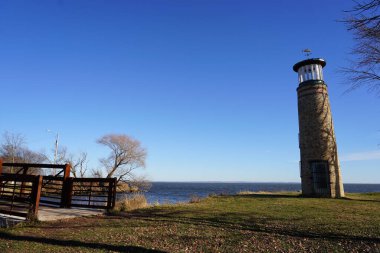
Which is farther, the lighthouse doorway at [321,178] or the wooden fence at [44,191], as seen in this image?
the lighthouse doorway at [321,178]

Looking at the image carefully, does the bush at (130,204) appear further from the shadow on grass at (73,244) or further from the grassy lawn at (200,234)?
the shadow on grass at (73,244)

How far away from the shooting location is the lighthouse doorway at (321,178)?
23344mm

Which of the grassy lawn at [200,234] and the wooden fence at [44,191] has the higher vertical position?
the wooden fence at [44,191]

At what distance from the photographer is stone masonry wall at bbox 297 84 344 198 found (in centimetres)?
2352

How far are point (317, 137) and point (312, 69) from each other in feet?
19.0

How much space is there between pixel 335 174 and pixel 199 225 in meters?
16.9

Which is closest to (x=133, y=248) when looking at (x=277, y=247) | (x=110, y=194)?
(x=277, y=247)

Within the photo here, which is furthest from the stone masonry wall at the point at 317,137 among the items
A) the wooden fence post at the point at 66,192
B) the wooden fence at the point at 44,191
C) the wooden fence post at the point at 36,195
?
the wooden fence post at the point at 36,195

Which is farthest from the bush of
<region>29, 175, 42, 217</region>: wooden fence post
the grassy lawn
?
<region>29, 175, 42, 217</region>: wooden fence post

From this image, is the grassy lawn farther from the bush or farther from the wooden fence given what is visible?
the bush

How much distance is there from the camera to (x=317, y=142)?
2366 centimetres

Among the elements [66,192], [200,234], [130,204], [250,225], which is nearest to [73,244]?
[200,234]

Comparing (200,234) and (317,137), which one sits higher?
(317,137)

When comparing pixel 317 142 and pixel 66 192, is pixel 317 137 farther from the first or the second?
pixel 66 192
